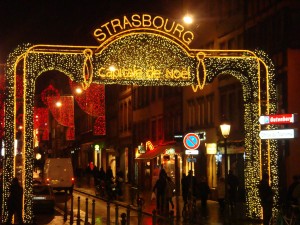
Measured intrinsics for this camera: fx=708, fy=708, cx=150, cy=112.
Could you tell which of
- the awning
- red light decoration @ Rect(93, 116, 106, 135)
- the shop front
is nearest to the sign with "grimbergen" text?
the shop front

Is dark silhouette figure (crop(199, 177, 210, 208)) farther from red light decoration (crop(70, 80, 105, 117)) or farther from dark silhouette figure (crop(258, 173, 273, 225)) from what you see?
red light decoration (crop(70, 80, 105, 117))

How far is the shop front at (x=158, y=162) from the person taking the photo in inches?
1854

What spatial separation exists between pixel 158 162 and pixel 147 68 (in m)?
29.8

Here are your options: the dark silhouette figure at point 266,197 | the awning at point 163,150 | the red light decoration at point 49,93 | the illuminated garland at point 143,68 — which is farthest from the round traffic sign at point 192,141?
the red light decoration at point 49,93

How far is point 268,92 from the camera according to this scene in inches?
1050

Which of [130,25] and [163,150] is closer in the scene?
[130,25]

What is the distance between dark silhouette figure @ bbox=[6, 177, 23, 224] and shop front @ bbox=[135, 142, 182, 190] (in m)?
16.0

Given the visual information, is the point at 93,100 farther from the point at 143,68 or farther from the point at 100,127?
the point at 143,68

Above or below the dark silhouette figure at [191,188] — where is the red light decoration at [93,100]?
above

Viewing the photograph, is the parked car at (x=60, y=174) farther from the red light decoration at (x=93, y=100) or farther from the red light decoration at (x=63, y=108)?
the red light decoration at (x=63, y=108)

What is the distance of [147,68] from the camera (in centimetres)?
2598

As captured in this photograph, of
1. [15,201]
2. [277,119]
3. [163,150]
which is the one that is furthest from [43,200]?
[163,150]

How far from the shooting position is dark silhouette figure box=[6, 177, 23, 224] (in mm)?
23469

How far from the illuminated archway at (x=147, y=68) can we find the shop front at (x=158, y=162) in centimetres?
1268
